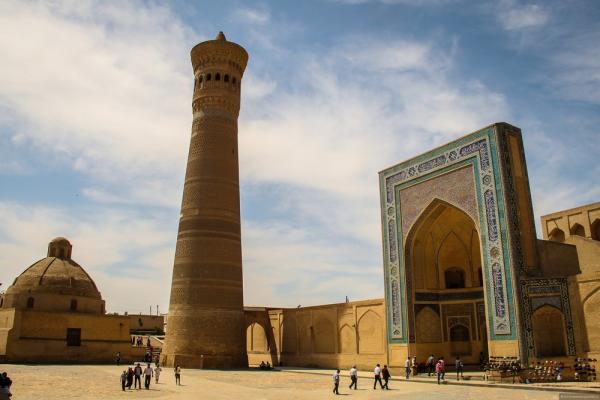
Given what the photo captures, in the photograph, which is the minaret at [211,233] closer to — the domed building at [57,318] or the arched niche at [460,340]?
the domed building at [57,318]

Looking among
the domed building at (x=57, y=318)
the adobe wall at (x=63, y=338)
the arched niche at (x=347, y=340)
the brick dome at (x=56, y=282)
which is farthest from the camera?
the brick dome at (x=56, y=282)

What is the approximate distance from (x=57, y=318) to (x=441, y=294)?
16951 mm

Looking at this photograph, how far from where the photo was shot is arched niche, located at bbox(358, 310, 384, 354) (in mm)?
19625

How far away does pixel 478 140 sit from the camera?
638 inches

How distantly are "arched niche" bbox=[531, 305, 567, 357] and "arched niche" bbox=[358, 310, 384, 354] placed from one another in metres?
6.35

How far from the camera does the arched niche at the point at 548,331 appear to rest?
547 inches

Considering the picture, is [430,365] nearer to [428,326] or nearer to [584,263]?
[428,326]

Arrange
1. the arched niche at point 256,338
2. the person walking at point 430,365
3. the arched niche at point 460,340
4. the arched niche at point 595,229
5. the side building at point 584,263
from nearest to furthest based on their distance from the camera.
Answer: the side building at point 584,263 < the person walking at point 430,365 < the arched niche at point 460,340 < the arched niche at point 595,229 < the arched niche at point 256,338

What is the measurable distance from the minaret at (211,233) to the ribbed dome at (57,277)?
7.25 m

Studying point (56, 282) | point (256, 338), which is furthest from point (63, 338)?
point (256, 338)

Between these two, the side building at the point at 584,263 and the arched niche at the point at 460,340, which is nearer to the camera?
the side building at the point at 584,263

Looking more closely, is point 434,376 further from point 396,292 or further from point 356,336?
point 356,336

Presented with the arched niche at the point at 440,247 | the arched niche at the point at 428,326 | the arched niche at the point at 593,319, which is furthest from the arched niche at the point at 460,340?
the arched niche at the point at 593,319

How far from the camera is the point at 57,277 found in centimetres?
2623
